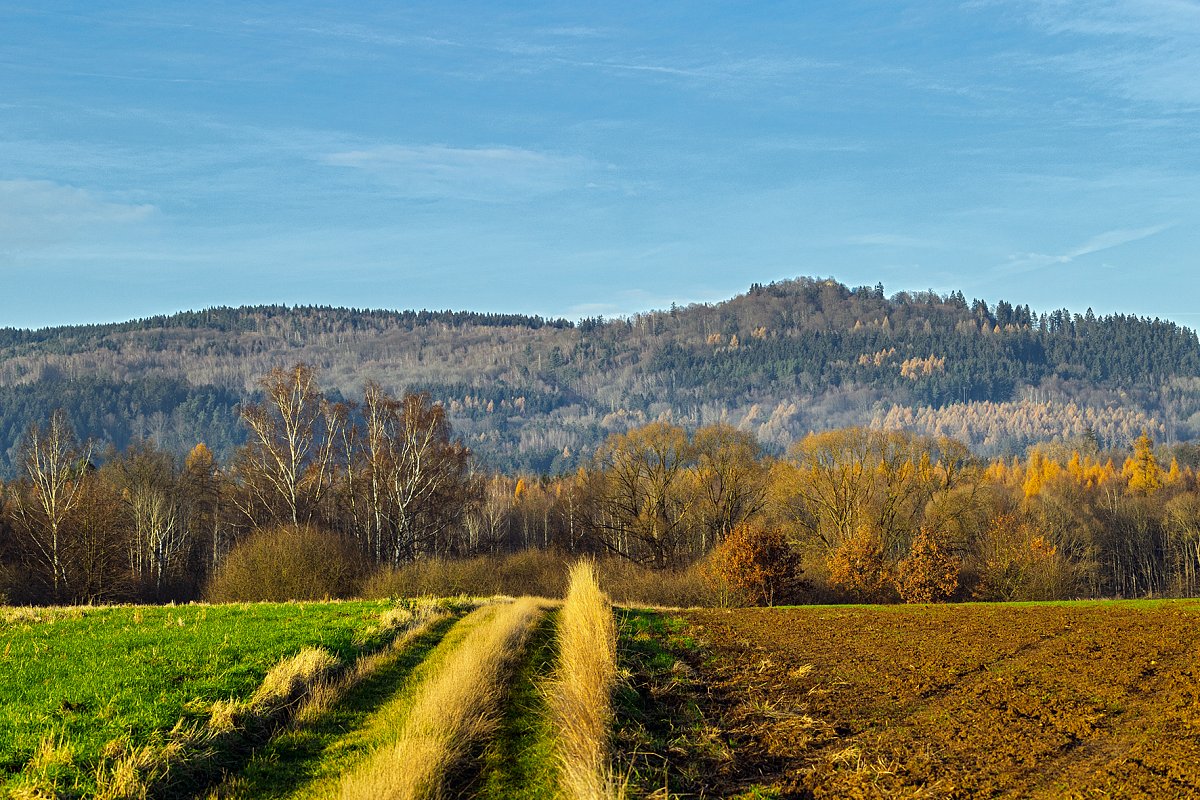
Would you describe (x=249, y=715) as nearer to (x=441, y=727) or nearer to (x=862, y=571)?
(x=441, y=727)

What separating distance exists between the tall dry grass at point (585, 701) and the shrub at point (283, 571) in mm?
28219

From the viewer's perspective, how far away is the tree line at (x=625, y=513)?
57.8m

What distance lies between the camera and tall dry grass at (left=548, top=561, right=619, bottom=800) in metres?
11.6

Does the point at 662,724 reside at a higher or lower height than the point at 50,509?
lower

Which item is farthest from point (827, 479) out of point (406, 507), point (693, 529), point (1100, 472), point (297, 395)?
point (1100, 472)

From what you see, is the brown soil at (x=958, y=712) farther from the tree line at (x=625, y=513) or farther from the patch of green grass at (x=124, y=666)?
the tree line at (x=625, y=513)

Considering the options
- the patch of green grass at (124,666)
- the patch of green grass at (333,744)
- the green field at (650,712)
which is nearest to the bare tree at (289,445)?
the patch of green grass at (124,666)

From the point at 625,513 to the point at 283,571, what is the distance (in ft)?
120

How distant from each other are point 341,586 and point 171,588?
2599 cm

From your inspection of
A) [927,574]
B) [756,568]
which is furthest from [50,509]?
[927,574]

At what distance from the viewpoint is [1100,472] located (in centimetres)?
16200

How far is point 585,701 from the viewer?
15250mm

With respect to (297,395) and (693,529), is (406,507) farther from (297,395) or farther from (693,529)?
(693,529)

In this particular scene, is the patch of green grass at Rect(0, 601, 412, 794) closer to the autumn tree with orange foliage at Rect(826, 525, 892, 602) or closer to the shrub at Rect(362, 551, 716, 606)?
the shrub at Rect(362, 551, 716, 606)
